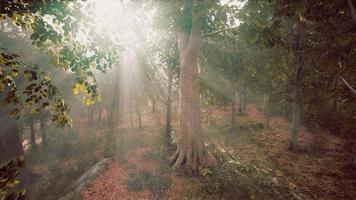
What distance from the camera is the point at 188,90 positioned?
1166 centimetres

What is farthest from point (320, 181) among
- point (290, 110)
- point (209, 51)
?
point (290, 110)

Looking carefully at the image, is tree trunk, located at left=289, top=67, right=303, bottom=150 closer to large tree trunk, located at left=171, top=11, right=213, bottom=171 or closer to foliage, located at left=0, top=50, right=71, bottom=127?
large tree trunk, located at left=171, top=11, right=213, bottom=171

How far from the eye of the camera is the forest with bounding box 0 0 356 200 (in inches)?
120

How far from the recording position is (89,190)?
1068 cm

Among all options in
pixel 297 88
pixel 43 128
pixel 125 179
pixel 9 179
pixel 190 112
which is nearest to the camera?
pixel 9 179

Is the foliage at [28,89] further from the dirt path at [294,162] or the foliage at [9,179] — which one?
the dirt path at [294,162]

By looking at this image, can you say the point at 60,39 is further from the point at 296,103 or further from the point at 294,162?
the point at 296,103

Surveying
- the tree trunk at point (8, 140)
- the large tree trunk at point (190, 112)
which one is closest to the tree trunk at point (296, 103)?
the large tree trunk at point (190, 112)

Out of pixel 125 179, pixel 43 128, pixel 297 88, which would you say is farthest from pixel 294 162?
pixel 43 128

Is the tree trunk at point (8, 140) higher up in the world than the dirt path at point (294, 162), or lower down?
higher up

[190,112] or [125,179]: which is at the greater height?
[190,112]

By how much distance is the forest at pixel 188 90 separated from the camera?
120 inches

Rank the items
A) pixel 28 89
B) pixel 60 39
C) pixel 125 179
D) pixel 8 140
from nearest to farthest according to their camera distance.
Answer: pixel 28 89
pixel 60 39
pixel 125 179
pixel 8 140

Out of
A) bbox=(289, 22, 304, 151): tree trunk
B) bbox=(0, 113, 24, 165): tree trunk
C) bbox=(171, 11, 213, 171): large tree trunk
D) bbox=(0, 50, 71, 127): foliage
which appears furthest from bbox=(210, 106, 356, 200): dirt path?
bbox=(0, 113, 24, 165): tree trunk
